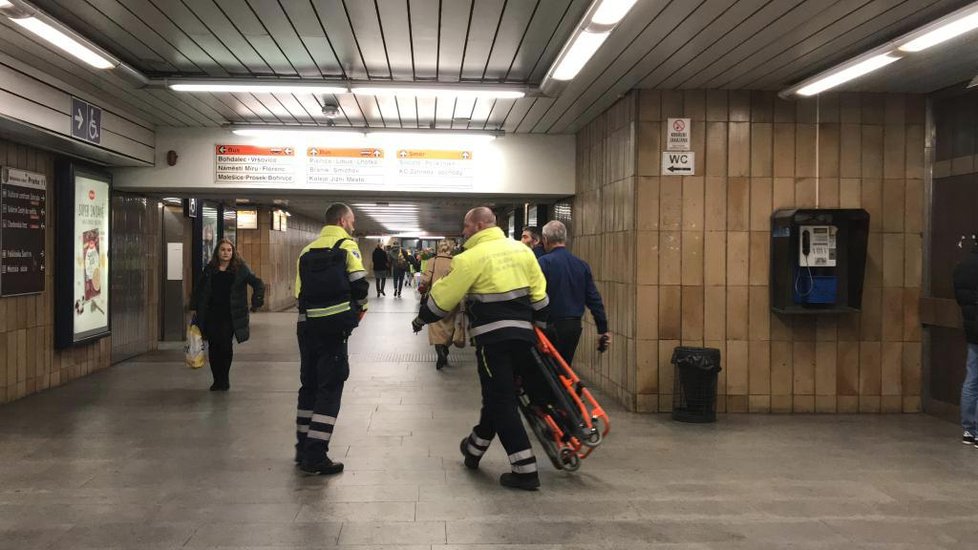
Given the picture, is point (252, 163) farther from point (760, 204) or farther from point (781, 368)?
point (781, 368)

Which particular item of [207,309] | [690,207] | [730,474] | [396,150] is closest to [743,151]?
[690,207]

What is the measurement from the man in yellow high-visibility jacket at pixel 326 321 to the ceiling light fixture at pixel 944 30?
397cm

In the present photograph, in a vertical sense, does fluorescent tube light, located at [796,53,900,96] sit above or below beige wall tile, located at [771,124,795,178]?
above

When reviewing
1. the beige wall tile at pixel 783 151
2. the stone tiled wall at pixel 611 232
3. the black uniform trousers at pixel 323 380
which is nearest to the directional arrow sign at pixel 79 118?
the black uniform trousers at pixel 323 380

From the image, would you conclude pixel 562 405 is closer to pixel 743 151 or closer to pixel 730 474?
pixel 730 474

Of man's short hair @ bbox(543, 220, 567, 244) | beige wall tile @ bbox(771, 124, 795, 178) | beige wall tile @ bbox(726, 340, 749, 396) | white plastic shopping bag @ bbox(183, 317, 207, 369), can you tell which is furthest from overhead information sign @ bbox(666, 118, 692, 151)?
white plastic shopping bag @ bbox(183, 317, 207, 369)

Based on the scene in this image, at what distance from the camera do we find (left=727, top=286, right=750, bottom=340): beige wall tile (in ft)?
20.2

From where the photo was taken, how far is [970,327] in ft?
16.4

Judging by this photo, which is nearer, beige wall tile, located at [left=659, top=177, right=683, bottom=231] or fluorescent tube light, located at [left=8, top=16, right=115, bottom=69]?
fluorescent tube light, located at [left=8, top=16, right=115, bottom=69]

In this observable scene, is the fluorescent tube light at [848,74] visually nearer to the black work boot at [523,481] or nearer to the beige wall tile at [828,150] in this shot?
the beige wall tile at [828,150]

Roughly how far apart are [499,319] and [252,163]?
5.14 meters

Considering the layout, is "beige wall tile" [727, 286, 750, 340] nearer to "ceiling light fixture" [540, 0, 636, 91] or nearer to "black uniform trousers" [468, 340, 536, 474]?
"ceiling light fixture" [540, 0, 636, 91]

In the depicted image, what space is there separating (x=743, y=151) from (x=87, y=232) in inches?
276

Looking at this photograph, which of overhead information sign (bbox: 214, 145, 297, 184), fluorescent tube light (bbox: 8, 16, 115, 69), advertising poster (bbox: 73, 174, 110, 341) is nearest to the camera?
fluorescent tube light (bbox: 8, 16, 115, 69)
